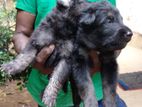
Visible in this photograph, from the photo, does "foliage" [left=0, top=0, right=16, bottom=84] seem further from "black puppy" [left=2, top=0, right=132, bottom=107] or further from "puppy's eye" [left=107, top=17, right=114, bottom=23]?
"puppy's eye" [left=107, top=17, right=114, bottom=23]

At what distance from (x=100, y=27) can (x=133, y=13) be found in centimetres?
713

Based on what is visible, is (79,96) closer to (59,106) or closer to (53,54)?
(53,54)

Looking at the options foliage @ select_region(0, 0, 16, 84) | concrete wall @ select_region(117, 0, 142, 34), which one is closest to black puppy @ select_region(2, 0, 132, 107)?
foliage @ select_region(0, 0, 16, 84)

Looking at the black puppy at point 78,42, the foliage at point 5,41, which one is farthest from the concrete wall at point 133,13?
the black puppy at point 78,42

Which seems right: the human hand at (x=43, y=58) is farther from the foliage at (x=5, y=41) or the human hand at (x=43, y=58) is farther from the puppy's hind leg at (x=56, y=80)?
the foliage at (x=5, y=41)

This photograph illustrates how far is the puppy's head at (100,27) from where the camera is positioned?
262 cm

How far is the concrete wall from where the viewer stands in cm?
945

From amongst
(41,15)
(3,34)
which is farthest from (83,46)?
(3,34)

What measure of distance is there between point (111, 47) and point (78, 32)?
0.23 meters

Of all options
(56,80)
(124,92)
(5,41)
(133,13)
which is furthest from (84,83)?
(133,13)

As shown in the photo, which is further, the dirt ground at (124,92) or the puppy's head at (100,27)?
the dirt ground at (124,92)

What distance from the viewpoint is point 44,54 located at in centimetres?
279

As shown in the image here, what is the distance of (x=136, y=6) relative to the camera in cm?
956

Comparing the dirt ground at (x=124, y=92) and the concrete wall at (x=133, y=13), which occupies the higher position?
the concrete wall at (x=133, y=13)
